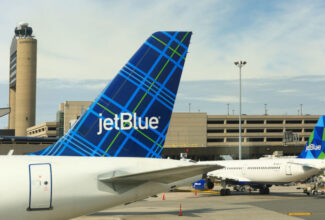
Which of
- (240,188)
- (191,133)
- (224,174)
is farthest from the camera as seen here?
(191,133)

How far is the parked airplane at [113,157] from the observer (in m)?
10.2

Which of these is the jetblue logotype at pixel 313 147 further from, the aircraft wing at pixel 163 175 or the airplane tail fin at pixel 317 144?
the aircraft wing at pixel 163 175

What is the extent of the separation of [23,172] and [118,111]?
10.1 feet

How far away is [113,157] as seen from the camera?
11617 millimetres

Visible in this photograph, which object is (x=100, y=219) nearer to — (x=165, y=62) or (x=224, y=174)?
(x=165, y=62)

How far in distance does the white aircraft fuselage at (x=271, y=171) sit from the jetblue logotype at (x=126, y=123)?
34414 millimetres

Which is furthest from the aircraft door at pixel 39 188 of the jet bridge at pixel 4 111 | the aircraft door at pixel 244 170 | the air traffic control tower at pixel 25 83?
the air traffic control tower at pixel 25 83

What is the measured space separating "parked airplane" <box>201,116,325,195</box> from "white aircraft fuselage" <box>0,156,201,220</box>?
34.6 metres

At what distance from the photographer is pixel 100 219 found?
79.3 feet

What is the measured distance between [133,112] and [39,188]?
3317mm

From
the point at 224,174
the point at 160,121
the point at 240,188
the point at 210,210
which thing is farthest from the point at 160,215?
the point at 240,188

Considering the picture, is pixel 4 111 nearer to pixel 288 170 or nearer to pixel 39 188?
pixel 288 170

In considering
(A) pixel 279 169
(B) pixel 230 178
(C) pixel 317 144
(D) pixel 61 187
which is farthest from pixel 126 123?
(C) pixel 317 144

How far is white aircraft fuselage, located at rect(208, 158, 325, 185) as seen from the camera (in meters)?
43.2
